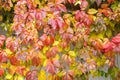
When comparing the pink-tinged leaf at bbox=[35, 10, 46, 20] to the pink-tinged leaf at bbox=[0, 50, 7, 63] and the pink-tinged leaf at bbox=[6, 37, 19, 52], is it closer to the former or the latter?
the pink-tinged leaf at bbox=[6, 37, 19, 52]

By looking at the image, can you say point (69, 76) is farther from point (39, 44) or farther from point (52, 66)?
point (39, 44)

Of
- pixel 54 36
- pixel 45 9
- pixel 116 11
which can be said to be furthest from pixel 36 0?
pixel 116 11

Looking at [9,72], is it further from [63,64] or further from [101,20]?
[101,20]

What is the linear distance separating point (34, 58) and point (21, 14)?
312 millimetres

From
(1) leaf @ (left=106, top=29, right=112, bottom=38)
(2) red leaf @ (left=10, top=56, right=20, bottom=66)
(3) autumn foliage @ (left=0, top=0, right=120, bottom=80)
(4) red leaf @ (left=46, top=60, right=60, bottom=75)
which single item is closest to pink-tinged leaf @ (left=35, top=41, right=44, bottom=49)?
(3) autumn foliage @ (left=0, top=0, right=120, bottom=80)

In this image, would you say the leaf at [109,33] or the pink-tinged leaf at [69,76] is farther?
the leaf at [109,33]

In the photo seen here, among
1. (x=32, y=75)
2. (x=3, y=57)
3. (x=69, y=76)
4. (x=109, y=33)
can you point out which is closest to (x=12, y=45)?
(x=3, y=57)

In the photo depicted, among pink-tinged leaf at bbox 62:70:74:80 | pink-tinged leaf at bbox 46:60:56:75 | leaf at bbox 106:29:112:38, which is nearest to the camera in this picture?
pink-tinged leaf at bbox 46:60:56:75

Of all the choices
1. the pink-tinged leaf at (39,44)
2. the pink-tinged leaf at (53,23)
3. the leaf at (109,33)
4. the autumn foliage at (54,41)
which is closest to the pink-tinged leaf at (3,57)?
the autumn foliage at (54,41)

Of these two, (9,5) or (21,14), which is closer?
(21,14)

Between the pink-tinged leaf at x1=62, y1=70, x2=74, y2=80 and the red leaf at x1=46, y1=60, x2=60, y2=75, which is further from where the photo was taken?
the pink-tinged leaf at x1=62, y1=70, x2=74, y2=80

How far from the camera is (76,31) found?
1.90 metres

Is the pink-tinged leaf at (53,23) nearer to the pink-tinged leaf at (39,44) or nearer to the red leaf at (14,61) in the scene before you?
the pink-tinged leaf at (39,44)

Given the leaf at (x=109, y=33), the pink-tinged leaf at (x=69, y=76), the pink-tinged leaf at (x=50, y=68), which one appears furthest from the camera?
the leaf at (x=109, y=33)
